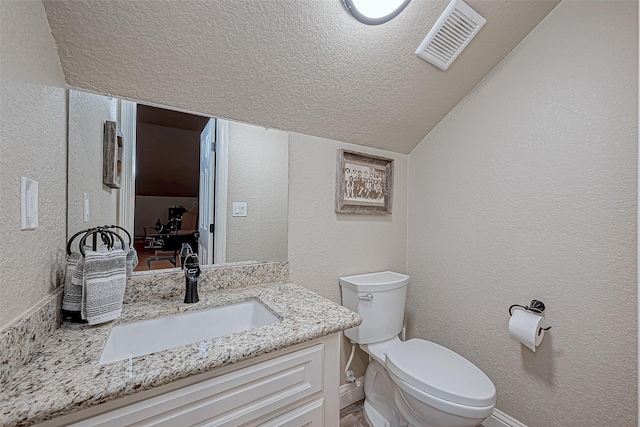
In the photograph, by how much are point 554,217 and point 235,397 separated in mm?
1485

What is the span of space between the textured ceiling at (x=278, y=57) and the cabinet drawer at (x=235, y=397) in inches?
40.7

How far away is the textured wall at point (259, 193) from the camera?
132cm

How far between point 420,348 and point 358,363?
498 millimetres

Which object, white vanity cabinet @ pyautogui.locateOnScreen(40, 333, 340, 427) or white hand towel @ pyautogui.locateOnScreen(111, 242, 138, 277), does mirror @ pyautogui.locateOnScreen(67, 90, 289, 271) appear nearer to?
white hand towel @ pyautogui.locateOnScreen(111, 242, 138, 277)

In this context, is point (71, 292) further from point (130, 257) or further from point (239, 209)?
point (239, 209)

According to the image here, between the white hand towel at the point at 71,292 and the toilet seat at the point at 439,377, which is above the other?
the white hand towel at the point at 71,292

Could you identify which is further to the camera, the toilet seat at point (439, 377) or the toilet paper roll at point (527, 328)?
the toilet paper roll at point (527, 328)

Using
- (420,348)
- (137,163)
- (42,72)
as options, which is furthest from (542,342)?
(42,72)

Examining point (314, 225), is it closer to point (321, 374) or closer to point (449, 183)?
point (321, 374)

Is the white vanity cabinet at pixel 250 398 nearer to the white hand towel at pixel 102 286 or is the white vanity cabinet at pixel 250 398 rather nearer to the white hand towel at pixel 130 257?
the white hand towel at pixel 102 286

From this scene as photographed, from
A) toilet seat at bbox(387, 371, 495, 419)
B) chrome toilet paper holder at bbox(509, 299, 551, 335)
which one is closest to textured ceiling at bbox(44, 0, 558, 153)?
chrome toilet paper holder at bbox(509, 299, 551, 335)

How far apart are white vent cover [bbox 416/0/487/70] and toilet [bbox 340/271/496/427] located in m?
1.18

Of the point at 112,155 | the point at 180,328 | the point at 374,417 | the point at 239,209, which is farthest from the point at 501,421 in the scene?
the point at 112,155

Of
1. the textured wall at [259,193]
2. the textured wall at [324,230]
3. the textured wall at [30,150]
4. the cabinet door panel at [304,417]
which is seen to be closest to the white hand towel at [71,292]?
the textured wall at [30,150]
